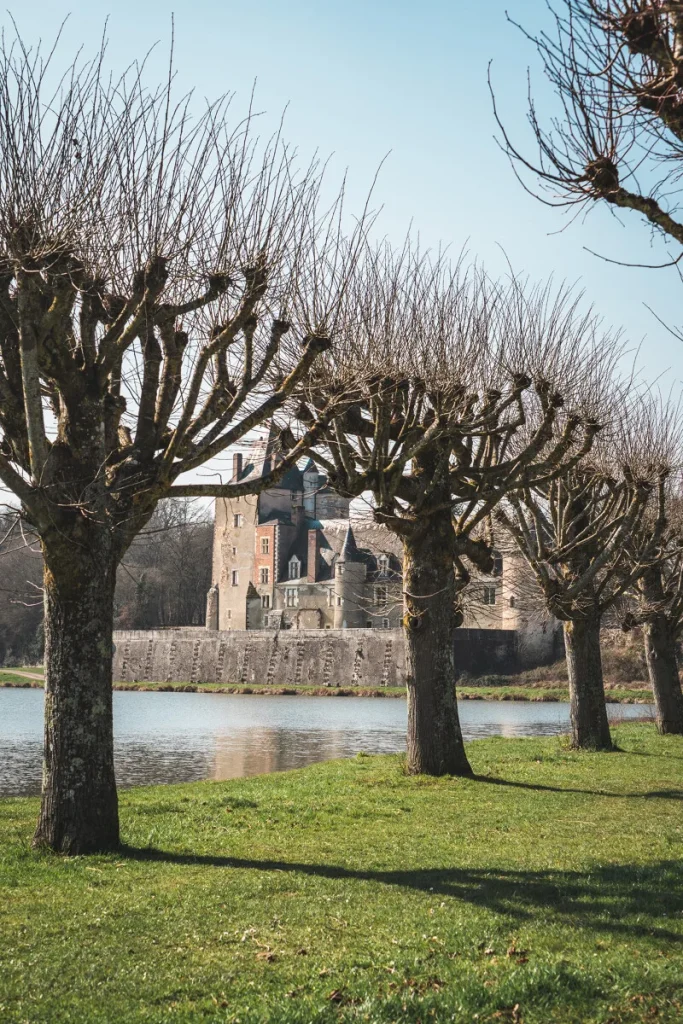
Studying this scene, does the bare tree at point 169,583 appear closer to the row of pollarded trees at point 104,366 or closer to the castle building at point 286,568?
Answer: the castle building at point 286,568

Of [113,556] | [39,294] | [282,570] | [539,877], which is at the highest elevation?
[282,570]

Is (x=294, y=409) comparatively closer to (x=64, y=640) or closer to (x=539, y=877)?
(x=64, y=640)

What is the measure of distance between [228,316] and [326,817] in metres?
5.63

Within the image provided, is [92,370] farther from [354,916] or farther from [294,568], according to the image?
[294,568]

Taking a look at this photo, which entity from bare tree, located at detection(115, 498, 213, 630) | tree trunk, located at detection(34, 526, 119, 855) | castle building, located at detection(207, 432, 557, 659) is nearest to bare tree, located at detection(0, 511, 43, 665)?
bare tree, located at detection(115, 498, 213, 630)

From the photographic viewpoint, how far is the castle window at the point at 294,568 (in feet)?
229

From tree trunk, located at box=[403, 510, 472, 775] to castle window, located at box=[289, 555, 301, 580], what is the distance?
55530 mm

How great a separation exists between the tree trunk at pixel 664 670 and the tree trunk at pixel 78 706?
15.7 m

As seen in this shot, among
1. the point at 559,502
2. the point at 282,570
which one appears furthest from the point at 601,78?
the point at 282,570

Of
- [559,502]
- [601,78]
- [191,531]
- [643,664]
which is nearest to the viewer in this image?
[601,78]

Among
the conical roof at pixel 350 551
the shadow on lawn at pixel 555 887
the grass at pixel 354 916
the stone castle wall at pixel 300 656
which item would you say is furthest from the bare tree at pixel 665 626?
the conical roof at pixel 350 551

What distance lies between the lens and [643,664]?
48.9 metres

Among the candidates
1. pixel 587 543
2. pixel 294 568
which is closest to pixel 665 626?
pixel 587 543

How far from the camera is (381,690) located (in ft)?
165
